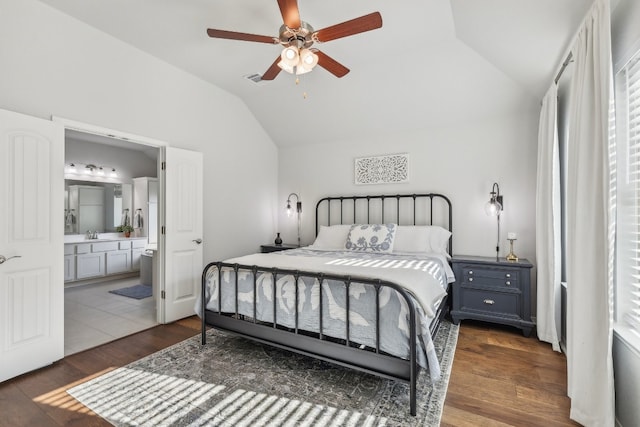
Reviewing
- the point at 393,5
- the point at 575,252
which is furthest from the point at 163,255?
the point at 575,252

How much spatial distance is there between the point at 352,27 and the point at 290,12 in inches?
17.6

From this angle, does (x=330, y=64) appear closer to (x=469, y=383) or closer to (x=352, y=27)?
(x=352, y=27)

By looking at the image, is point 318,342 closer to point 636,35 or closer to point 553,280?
point 553,280

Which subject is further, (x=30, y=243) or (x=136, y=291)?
(x=136, y=291)

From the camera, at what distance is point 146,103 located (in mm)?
3508

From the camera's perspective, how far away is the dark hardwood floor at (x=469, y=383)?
1.93 metres

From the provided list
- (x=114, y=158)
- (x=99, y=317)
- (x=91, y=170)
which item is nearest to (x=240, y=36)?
(x=99, y=317)

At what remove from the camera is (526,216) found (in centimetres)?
369

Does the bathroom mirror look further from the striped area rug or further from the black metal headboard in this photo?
the striped area rug

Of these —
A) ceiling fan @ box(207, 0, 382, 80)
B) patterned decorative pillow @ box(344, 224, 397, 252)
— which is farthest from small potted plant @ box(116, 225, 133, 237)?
ceiling fan @ box(207, 0, 382, 80)

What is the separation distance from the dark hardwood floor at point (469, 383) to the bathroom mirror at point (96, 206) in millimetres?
3859

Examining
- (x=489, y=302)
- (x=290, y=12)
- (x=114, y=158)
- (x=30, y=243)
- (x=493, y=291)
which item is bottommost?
(x=489, y=302)

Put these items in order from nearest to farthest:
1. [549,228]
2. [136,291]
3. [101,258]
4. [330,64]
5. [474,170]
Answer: [330,64], [549,228], [474,170], [136,291], [101,258]

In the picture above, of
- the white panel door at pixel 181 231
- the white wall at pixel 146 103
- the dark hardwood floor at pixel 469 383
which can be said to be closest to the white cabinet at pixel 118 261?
the white wall at pixel 146 103
